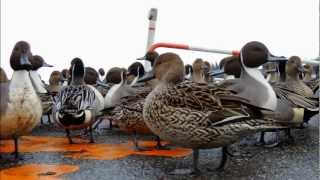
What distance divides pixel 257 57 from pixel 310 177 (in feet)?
6.79

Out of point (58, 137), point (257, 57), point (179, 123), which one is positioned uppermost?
point (257, 57)

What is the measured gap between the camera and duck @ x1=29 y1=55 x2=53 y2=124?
22.8 ft

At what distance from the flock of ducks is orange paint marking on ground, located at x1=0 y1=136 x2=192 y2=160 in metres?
0.17

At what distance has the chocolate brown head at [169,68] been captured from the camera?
4.35 m

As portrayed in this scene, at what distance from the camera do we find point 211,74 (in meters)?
8.45

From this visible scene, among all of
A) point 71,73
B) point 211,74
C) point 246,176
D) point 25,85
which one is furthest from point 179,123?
point 211,74

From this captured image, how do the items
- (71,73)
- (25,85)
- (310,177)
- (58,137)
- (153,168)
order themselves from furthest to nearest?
(71,73) → (58,137) → (25,85) → (153,168) → (310,177)

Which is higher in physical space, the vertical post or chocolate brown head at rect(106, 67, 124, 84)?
the vertical post

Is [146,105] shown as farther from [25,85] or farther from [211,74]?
[211,74]

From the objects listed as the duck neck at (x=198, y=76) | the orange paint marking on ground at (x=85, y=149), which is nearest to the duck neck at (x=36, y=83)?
the orange paint marking on ground at (x=85, y=149)

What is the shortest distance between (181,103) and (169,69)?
57 centimetres

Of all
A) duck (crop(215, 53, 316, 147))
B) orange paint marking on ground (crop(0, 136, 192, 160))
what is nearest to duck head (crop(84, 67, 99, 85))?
orange paint marking on ground (crop(0, 136, 192, 160))

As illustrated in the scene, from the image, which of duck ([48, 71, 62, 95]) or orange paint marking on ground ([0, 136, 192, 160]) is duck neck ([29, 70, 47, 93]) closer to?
duck ([48, 71, 62, 95])

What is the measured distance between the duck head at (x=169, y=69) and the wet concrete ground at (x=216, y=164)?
2.46 ft
